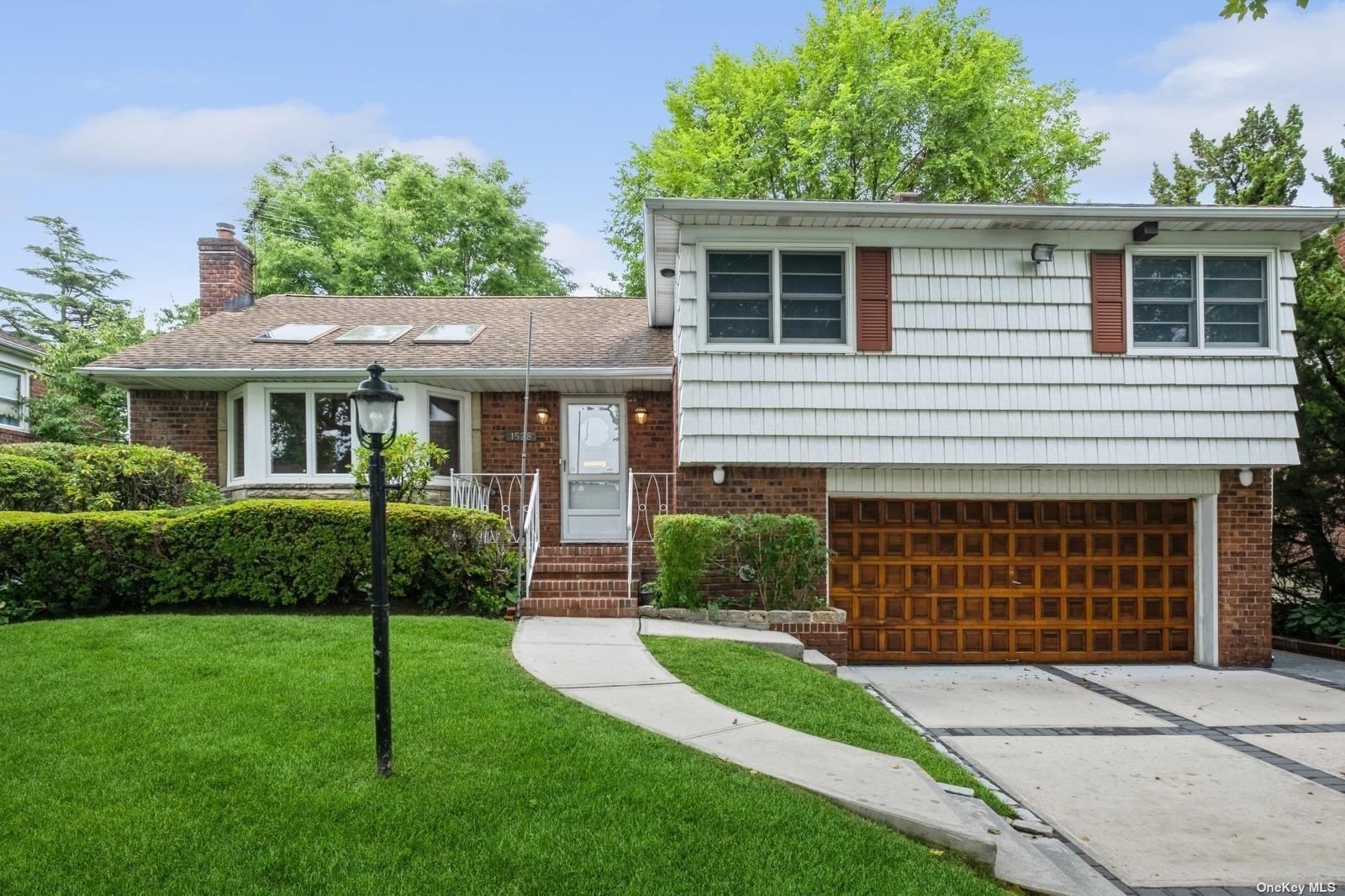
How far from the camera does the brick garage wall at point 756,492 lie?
348 inches

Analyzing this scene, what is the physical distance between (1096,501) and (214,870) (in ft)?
30.3

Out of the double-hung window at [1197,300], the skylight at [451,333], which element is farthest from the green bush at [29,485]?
the double-hung window at [1197,300]

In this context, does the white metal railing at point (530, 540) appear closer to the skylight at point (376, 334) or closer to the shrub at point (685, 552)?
the shrub at point (685, 552)

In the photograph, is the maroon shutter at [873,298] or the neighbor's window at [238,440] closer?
the maroon shutter at [873,298]

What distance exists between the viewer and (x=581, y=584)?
29.7 ft

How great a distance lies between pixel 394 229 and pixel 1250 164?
62.4ft

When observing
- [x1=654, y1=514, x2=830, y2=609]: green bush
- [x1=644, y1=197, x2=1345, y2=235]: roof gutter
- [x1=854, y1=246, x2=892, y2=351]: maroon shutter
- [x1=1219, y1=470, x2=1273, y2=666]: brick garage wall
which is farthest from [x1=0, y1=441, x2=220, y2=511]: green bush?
[x1=1219, y1=470, x2=1273, y2=666]: brick garage wall

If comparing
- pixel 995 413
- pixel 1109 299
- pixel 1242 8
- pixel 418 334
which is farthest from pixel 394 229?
pixel 1242 8

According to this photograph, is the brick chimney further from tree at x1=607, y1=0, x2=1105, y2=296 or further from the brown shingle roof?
tree at x1=607, y1=0, x2=1105, y2=296

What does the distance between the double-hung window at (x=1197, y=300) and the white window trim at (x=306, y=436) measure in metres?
9.48

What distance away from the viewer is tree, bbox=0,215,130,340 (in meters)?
32.6

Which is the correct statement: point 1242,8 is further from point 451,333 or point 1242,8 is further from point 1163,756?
point 451,333

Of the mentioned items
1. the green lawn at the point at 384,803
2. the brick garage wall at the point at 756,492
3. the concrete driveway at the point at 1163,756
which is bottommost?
the concrete driveway at the point at 1163,756

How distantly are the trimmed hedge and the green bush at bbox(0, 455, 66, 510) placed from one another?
4.03ft
